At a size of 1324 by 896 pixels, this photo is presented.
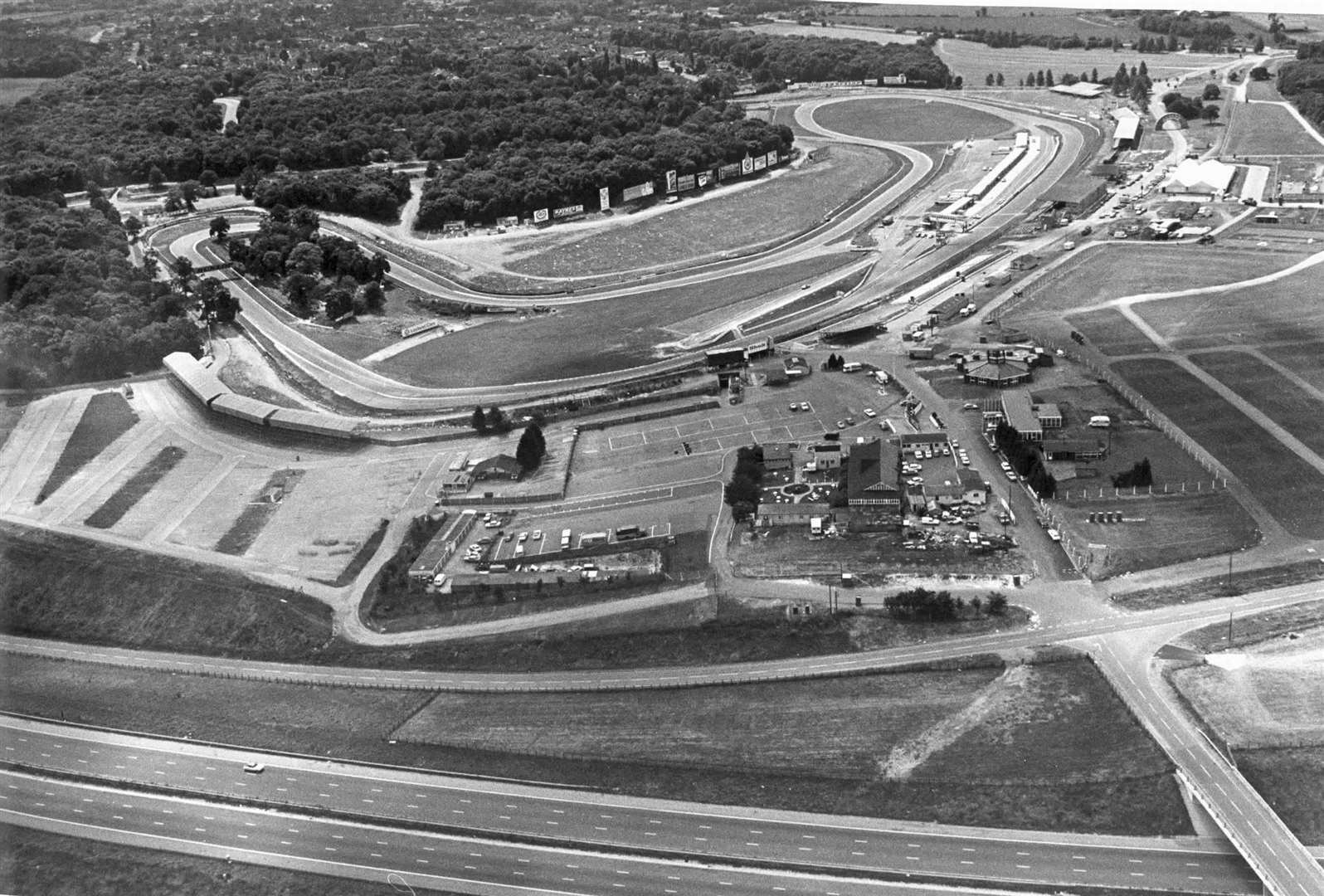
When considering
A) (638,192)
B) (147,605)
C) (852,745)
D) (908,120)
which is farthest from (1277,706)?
(908,120)

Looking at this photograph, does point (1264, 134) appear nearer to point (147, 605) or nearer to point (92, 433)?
point (92, 433)

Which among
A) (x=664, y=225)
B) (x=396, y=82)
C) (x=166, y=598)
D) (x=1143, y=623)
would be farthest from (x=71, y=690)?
(x=396, y=82)

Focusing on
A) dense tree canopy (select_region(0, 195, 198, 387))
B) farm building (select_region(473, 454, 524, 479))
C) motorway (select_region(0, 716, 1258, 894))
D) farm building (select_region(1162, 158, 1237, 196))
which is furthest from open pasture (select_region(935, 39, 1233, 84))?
motorway (select_region(0, 716, 1258, 894))

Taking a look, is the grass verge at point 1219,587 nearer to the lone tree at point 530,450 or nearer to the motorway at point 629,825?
the motorway at point 629,825

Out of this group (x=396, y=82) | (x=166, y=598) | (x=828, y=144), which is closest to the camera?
(x=166, y=598)

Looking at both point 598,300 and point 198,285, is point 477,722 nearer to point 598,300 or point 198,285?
point 598,300

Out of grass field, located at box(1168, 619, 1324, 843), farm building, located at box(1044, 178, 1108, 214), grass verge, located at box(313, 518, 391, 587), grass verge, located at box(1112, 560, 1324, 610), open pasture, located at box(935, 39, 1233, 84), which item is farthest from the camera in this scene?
open pasture, located at box(935, 39, 1233, 84)

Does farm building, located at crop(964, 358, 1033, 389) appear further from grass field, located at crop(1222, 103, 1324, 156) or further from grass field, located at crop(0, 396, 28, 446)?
grass field, located at crop(1222, 103, 1324, 156)
